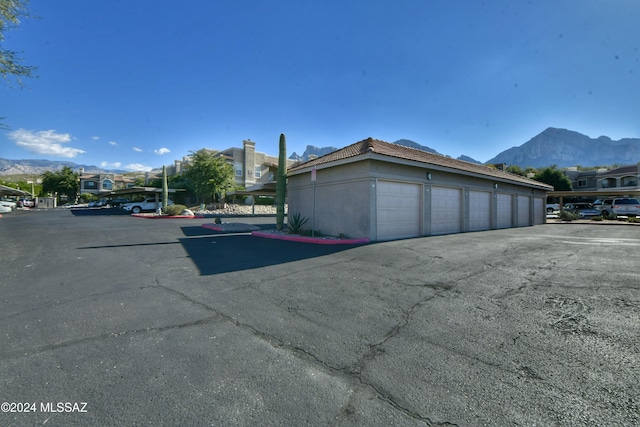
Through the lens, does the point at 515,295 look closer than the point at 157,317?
No

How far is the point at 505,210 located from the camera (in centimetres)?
→ 1869

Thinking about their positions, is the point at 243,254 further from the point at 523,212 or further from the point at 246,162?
the point at 246,162

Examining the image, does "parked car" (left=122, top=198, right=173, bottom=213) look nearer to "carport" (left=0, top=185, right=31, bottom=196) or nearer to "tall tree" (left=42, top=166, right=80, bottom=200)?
"carport" (left=0, top=185, right=31, bottom=196)

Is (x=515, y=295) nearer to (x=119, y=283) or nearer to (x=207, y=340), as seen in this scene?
(x=207, y=340)

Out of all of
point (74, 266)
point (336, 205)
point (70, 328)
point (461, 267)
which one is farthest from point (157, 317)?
point (336, 205)

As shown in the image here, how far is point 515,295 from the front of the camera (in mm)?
4586

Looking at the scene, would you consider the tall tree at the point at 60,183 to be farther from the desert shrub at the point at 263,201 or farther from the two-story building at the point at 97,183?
Answer: the desert shrub at the point at 263,201

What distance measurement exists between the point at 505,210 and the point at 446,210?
7.76 meters

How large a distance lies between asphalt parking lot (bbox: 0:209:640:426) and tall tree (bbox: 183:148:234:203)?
28131 millimetres

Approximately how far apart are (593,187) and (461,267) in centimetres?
6998

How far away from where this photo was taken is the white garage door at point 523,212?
2038cm

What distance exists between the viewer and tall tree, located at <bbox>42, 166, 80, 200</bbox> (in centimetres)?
5872

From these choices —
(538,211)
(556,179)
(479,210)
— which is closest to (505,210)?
(479,210)

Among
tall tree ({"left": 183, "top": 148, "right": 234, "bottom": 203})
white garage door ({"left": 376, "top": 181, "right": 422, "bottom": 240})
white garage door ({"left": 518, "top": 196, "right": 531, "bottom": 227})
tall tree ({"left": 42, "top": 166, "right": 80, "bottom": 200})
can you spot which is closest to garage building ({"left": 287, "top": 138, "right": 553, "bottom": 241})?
white garage door ({"left": 376, "top": 181, "right": 422, "bottom": 240})
